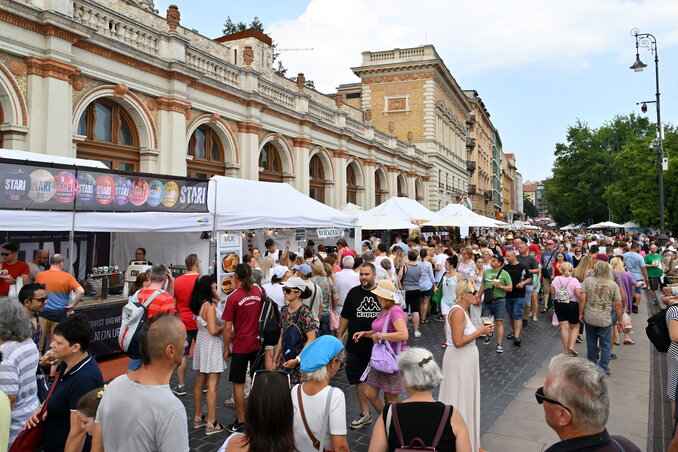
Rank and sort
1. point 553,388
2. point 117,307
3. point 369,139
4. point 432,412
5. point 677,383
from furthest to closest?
point 369,139, point 117,307, point 677,383, point 432,412, point 553,388

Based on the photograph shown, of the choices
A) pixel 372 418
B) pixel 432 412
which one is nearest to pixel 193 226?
pixel 372 418

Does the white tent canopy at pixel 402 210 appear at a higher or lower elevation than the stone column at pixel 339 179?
lower

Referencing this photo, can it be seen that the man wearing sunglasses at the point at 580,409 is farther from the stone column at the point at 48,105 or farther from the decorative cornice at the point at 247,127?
the decorative cornice at the point at 247,127

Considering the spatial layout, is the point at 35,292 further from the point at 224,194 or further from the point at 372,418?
the point at 224,194

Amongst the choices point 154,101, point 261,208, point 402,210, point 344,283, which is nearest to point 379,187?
point 402,210

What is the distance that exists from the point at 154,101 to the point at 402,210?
390 inches

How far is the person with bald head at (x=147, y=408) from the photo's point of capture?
2.31 meters

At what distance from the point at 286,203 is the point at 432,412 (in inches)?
355

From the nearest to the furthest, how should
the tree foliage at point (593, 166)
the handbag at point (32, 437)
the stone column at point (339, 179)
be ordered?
the handbag at point (32, 437), the stone column at point (339, 179), the tree foliage at point (593, 166)

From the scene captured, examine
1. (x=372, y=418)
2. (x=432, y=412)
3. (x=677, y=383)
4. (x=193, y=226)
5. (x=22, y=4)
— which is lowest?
(x=372, y=418)

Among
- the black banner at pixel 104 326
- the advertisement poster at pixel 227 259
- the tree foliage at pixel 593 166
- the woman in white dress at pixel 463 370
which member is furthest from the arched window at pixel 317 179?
the tree foliage at pixel 593 166

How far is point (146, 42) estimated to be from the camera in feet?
44.0

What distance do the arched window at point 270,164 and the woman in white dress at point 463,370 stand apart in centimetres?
1534

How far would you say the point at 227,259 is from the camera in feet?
31.4
